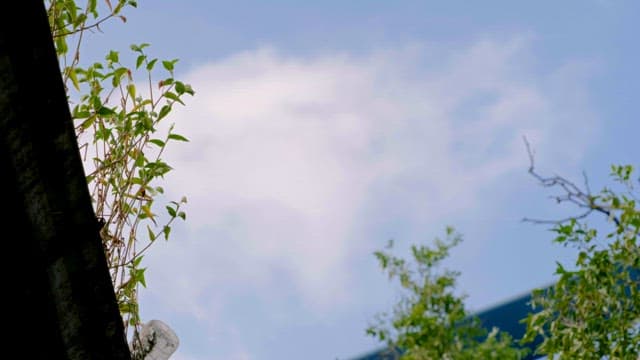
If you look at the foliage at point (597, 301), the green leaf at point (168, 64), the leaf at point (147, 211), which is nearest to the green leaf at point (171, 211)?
the leaf at point (147, 211)

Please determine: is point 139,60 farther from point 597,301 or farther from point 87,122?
point 597,301

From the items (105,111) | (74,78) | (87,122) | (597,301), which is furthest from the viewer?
(597,301)

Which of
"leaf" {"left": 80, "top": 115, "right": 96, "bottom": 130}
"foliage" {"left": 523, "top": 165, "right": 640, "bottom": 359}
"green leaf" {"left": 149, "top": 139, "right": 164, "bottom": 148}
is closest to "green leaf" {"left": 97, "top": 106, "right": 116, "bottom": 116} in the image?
"leaf" {"left": 80, "top": 115, "right": 96, "bottom": 130}

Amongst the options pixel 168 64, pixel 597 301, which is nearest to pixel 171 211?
pixel 168 64

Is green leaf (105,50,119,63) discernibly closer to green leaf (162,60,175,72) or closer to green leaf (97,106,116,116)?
green leaf (162,60,175,72)

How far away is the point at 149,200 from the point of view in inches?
143

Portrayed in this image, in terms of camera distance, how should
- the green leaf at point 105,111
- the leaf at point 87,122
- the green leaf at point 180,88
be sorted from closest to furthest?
the green leaf at point 105,111, the leaf at point 87,122, the green leaf at point 180,88

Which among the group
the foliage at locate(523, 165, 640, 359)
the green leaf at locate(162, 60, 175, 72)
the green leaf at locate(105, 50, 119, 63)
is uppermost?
the green leaf at locate(105, 50, 119, 63)

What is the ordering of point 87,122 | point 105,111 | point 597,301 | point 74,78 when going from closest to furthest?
point 105,111
point 87,122
point 74,78
point 597,301

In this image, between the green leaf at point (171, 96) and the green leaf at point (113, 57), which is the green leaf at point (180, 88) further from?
the green leaf at point (113, 57)

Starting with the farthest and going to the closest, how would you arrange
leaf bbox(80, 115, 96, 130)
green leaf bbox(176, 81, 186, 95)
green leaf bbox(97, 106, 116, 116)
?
1. green leaf bbox(176, 81, 186, 95)
2. leaf bbox(80, 115, 96, 130)
3. green leaf bbox(97, 106, 116, 116)

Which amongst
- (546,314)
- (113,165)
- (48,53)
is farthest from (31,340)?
(546,314)

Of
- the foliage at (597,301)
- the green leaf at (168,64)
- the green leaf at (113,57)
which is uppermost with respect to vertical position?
the green leaf at (113,57)

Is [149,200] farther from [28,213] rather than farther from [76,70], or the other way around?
[28,213]
